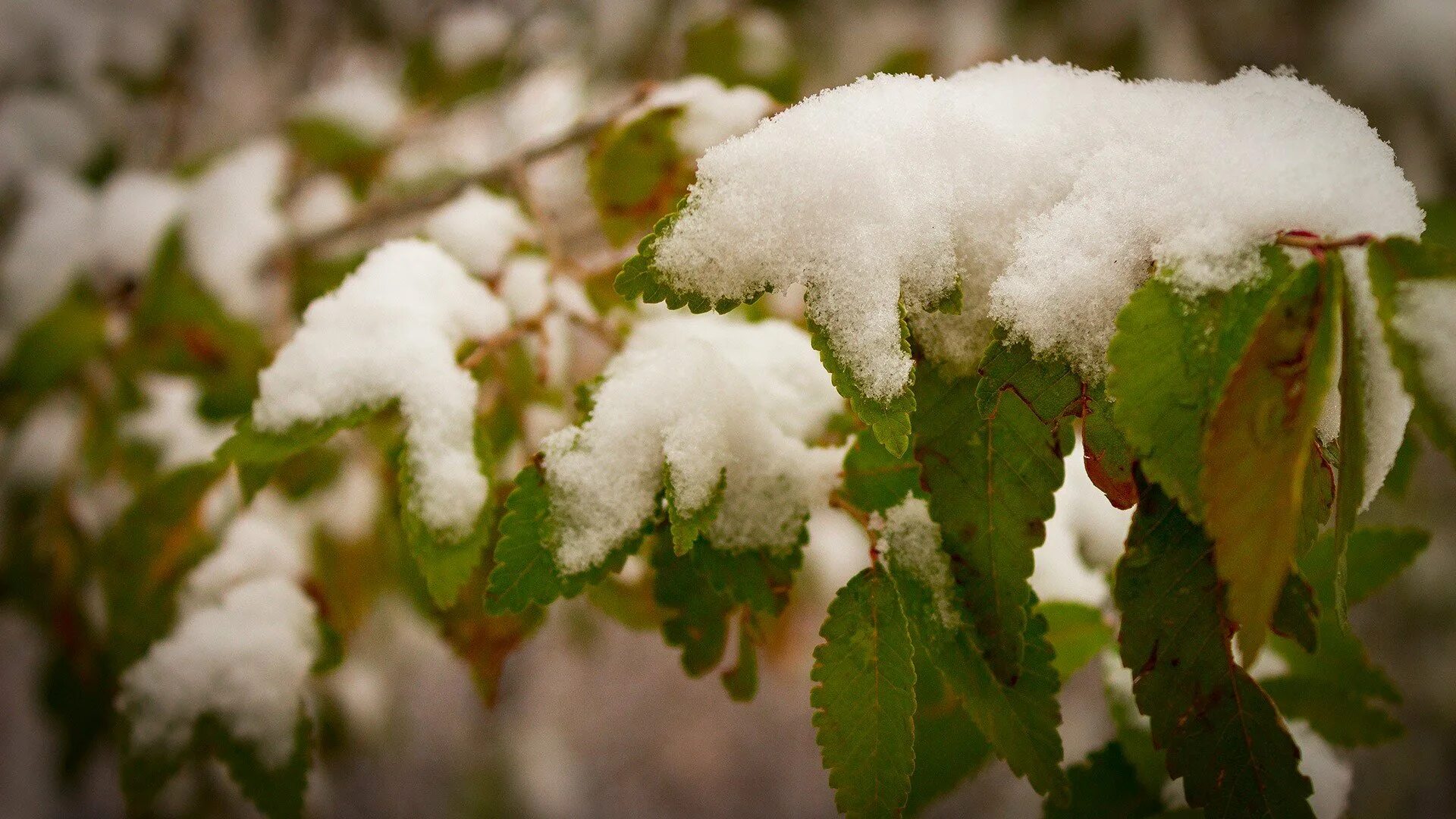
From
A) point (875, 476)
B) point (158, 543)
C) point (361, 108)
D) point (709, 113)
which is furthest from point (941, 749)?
point (361, 108)

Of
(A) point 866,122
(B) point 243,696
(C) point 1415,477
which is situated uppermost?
(C) point 1415,477

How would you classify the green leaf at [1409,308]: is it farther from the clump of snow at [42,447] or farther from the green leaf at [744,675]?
the clump of snow at [42,447]

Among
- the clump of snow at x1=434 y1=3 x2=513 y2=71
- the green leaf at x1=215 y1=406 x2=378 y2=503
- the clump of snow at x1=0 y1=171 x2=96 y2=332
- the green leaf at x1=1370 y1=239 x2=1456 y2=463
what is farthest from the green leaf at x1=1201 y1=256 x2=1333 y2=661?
the clump of snow at x1=0 y1=171 x2=96 y2=332

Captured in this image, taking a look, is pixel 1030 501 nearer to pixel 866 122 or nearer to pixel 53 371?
pixel 866 122

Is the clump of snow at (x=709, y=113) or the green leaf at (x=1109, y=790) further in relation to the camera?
the clump of snow at (x=709, y=113)

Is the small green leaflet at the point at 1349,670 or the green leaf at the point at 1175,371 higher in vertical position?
the green leaf at the point at 1175,371

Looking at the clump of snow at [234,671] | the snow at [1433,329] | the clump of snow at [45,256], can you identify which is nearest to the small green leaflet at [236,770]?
the clump of snow at [234,671]

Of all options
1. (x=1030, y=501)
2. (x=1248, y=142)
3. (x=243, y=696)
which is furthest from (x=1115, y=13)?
(x=243, y=696)
